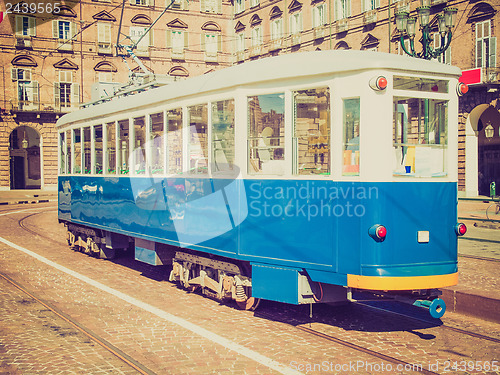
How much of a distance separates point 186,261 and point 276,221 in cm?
234

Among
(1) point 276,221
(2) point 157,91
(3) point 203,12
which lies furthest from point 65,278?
(3) point 203,12

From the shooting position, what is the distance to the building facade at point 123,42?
37.8 m

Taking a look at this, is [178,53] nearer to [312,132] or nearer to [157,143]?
[157,143]

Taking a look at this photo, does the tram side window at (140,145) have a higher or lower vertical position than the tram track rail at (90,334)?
higher

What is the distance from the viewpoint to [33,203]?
35.1m

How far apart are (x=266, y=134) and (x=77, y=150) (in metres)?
6.88

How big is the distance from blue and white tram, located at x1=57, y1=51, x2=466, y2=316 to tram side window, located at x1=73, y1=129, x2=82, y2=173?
191 inches

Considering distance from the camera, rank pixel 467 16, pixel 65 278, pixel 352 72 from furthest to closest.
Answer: pixel 467 16, pixel 65 278, pixel 352 72

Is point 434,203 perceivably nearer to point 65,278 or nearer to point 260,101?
point 260,101

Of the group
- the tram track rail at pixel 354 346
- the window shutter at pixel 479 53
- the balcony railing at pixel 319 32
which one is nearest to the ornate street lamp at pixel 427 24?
the tram track rail at pixel 354 346

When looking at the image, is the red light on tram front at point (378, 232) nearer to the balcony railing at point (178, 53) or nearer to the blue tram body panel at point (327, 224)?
the blue tram body panel at point (327, 224)

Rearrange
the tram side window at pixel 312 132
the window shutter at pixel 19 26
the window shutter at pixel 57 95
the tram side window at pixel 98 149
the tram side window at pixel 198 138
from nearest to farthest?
the tram side window at pixel 312 132 → the tram side window at pixel 198 138 → the tram side window at pixel 98 149 → the window shutter at pixel 19 26 → the window shutter at pixel 57 95

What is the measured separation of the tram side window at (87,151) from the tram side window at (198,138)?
440 cm

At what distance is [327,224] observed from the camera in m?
6.69
